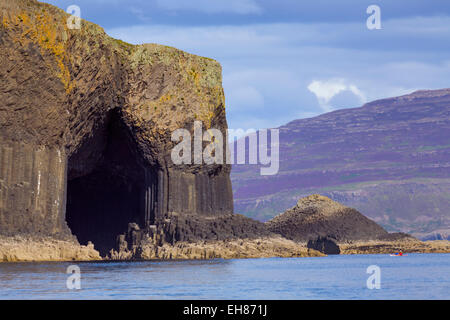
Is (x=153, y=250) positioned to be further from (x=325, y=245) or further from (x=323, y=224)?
(x=323, y=224)

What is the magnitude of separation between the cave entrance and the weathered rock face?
0.48 feet

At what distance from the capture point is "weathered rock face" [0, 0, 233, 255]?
272 ft

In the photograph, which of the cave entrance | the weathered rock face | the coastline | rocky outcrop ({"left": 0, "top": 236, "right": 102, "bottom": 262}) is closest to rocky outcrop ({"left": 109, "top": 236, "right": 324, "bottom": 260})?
the coastline

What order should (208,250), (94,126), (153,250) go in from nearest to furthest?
(94,126)
(153,250)
(208,250)

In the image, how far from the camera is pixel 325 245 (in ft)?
522

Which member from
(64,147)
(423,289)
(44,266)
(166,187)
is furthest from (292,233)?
(423,289)

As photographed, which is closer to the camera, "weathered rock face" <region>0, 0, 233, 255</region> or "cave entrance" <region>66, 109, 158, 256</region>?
"weathered rock face" <region>0, 0, 233, 255</region>

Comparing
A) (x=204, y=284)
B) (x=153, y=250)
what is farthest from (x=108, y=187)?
(x=204, y=284)

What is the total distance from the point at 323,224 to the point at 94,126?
257 feet

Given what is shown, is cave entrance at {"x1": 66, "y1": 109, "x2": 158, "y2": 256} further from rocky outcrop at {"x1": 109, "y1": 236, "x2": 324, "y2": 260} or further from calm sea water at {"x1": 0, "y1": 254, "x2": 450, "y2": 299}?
calm sea water at {"x1": 0, "y1": 254, "x2": 450, "y2": 299}

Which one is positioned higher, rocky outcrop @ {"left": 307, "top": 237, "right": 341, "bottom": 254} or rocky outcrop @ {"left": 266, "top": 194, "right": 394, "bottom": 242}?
rocky outcrop @ {"left": 266, "top": 194, "right": 394, "bottom": 242}

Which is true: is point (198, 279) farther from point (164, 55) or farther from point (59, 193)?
point (164, 55)

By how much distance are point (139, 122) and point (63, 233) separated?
17.8 m

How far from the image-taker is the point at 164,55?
103500mm
